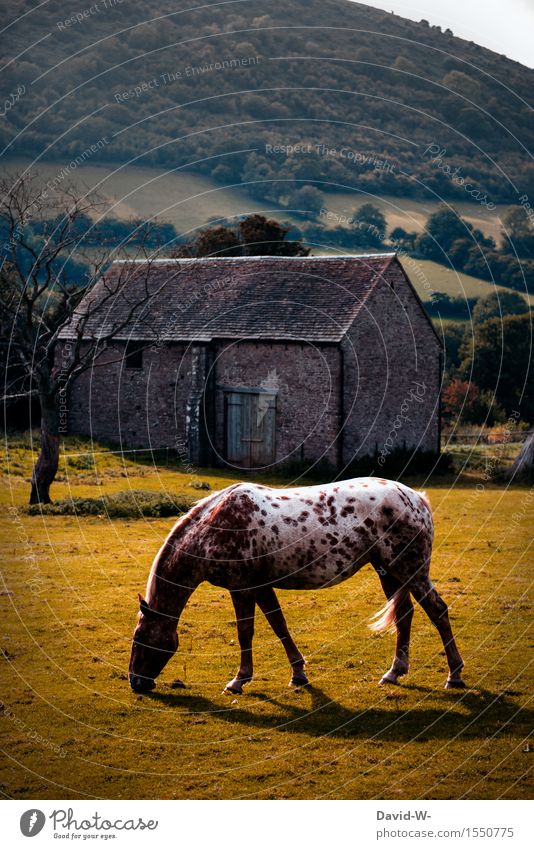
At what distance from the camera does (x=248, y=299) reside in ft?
122

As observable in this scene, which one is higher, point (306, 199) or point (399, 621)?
point (306, 199)

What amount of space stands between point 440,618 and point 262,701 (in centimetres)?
245

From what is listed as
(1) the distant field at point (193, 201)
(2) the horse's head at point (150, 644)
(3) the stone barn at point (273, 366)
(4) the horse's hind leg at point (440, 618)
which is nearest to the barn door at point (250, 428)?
(3) the stone barn at point (273, 366)

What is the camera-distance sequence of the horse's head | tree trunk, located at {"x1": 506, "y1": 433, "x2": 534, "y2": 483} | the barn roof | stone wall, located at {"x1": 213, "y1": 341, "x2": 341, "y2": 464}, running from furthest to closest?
the barn roof → stone wall, located at {"x1": 213, "y1": 341, "x2": 341, "y2": 464} → tree trunk, located at {"x1": 506, "y1": 433, "x2": 534, "y2": 483} → the horse's head

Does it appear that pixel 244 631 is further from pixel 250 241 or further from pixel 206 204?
pixel 206 204

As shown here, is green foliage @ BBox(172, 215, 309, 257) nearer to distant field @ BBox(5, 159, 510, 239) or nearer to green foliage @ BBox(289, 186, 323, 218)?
green foliage @ BBox(289, 186, 323, 218)

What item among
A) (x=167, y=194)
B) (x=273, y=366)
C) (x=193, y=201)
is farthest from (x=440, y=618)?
(x=167, y=194)

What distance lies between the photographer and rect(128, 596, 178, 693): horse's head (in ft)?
37.3

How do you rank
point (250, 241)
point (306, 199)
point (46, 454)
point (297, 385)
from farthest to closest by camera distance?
point (306, 199) → point (250, 241) → point (297, 385) → point (46, 454)

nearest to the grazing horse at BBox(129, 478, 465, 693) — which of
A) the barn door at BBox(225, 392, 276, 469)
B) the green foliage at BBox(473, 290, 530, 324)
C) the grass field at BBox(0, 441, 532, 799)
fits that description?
the grass field at BBox(0, 441, 532, 799)

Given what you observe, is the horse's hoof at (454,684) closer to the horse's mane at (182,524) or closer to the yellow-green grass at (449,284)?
the horse's mane at (182,524)

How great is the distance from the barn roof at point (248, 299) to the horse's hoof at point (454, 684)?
22072mm

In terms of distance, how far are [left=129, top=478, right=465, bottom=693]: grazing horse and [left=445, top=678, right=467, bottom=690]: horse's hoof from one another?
13 millimetres

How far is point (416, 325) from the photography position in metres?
37.0
